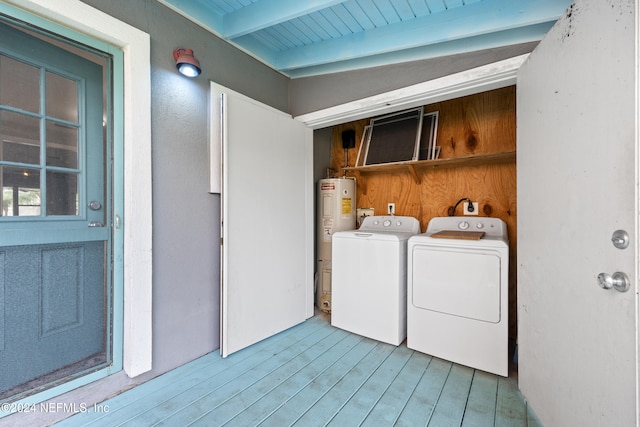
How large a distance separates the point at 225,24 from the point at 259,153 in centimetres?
97

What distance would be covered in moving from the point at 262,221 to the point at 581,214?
6.21 feet

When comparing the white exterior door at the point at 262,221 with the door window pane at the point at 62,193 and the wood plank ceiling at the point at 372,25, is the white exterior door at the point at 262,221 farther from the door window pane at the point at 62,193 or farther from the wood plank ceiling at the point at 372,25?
the door window pane at the point at 62,193

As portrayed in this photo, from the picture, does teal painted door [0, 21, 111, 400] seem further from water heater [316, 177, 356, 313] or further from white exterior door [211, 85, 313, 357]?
water heater [316, 177, 356, 313]

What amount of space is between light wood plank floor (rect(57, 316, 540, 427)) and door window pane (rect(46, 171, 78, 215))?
1105mm

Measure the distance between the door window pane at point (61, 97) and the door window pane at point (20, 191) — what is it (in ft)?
1.15

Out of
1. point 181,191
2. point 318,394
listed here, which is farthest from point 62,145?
point 318,394

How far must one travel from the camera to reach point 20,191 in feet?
4.51

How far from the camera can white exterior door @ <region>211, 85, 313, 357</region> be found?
77.4 inches

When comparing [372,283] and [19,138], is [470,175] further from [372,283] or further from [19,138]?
[19,138]

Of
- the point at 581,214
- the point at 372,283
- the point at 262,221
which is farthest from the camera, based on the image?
the point at 372,283

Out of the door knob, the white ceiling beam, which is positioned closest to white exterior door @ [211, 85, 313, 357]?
the white ceiling beam

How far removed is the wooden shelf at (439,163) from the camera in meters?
2.17

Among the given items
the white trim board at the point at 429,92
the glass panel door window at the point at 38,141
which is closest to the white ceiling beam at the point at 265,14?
the white trim board at the point at 429,92

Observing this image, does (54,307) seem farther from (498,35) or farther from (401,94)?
(498,35)
